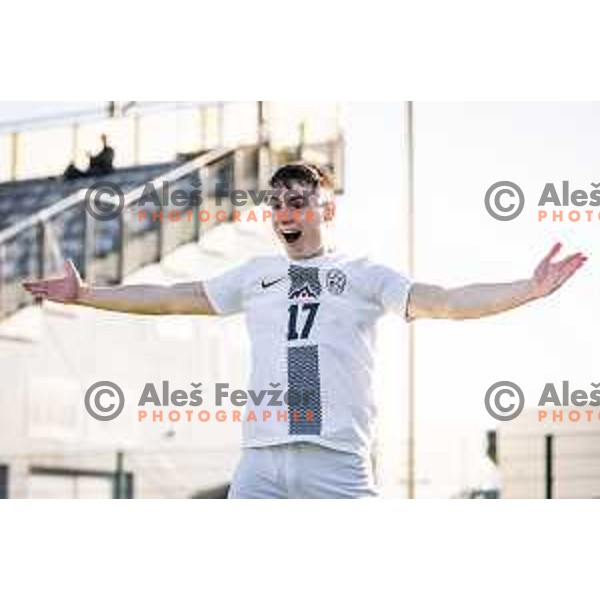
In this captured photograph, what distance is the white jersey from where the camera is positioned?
393 cm

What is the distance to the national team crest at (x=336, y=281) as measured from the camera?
396 cm

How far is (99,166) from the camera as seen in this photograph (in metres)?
4.40

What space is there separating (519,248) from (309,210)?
0.57m

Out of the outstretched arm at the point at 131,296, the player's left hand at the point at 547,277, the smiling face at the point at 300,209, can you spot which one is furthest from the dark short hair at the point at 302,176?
the player's left hand at the point at 547,277

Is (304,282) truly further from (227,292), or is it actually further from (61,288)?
(61,288)

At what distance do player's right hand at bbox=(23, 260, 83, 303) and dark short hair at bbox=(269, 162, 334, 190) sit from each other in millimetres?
558

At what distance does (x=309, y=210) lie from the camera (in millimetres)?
4066

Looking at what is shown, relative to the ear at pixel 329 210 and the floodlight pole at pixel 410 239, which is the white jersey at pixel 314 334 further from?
the floodlight pole at pixel 410 239

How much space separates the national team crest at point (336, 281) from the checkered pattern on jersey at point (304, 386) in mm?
144

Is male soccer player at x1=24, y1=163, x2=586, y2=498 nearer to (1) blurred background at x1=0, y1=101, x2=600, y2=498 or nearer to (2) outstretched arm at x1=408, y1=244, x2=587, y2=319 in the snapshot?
(2) outstretched arm at x1=408, y1=244, x2=587, y2=319

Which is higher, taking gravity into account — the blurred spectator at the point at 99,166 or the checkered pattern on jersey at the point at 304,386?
the blurred spectator at the point at 99,166

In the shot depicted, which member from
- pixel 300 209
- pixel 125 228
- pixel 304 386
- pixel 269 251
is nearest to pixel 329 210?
pixel 300 209

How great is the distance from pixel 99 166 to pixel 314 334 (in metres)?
0.84

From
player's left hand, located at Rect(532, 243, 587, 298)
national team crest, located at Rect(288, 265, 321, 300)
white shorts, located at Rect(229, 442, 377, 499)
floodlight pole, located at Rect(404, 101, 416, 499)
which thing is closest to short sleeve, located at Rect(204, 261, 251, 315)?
national team crest, located at Rect(288, 265, 321, 300)
